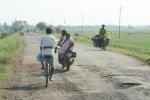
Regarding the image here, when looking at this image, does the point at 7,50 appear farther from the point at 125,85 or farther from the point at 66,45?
the point at 125,85

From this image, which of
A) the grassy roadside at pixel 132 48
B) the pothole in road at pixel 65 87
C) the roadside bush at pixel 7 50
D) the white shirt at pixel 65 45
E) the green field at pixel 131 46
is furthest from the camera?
the green field at pixel 131 46

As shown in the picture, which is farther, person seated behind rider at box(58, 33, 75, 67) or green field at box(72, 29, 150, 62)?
green field at box(72, 29, 150, 62)

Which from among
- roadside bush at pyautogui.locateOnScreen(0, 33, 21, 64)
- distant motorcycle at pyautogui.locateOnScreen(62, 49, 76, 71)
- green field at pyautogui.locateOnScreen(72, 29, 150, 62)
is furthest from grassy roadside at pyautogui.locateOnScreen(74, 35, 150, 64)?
roadside bush at pyautogui.locateOnScreen(0, 33, 21, 64)

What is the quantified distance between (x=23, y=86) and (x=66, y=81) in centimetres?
170

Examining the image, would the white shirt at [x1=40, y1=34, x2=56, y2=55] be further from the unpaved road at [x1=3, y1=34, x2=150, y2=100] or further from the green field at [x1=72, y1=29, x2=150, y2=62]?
the green field at [x1=72, y1=29, x2=150, y2=62]

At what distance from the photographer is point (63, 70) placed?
1962 centimetres

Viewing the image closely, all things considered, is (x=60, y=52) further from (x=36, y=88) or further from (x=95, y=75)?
(x=36, y=88)

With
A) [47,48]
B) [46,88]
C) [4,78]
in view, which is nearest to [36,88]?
[46,88]

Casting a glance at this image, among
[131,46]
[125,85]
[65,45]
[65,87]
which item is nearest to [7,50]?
[65,45]

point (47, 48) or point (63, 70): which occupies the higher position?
point (47, 48)

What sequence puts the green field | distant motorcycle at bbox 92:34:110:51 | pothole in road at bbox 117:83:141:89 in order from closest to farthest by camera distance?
pothole in road at bbox 117:83:141:89 < the green field < distant motorcycle at bbox 92:34:110:51

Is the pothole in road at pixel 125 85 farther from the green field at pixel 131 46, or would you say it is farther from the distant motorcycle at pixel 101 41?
the distant motorcycle at pixel 101 41

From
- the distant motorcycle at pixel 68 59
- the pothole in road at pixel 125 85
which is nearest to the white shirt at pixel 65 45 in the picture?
the distant motorcycle at pixel 68 59

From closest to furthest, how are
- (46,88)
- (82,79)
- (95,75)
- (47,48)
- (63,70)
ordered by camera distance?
1. (46,88)
2. (47,48)
3. (82,79)
4. (95,75)
5. (63,70)
